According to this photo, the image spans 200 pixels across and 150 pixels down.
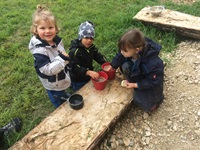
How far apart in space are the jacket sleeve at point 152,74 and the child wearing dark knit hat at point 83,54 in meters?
0.68

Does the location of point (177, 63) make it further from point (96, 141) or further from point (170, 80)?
point (96, 141)

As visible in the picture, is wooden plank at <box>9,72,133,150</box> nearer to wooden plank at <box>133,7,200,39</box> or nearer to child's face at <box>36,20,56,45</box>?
child's face at <box>36,20,56,45</box>

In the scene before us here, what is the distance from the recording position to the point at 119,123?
3.22 m

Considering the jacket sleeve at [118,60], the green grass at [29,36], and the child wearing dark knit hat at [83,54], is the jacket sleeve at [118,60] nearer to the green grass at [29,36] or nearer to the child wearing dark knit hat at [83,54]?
the child wearing dark knit hat at [83,54]

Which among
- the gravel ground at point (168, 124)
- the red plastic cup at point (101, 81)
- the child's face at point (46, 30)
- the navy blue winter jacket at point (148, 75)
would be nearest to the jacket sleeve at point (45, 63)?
the child's face at point (46, 30)

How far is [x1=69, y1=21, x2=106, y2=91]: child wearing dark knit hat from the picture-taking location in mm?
3107

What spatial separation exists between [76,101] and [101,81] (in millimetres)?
423

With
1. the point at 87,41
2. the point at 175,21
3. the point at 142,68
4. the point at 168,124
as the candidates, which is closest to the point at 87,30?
the point at 87,41

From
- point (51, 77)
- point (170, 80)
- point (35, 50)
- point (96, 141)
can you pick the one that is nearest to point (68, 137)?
point (96, 141)

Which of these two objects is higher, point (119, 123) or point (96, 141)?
point (96, 141)

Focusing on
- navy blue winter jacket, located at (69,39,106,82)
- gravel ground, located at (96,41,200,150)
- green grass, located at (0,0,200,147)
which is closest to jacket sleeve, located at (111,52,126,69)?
navy blue winter jacket, located at (69,39,106,82)

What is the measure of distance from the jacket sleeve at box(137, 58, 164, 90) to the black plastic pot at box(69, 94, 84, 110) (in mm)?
750

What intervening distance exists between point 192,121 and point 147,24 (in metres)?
2.35

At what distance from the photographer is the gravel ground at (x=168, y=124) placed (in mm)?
2951
